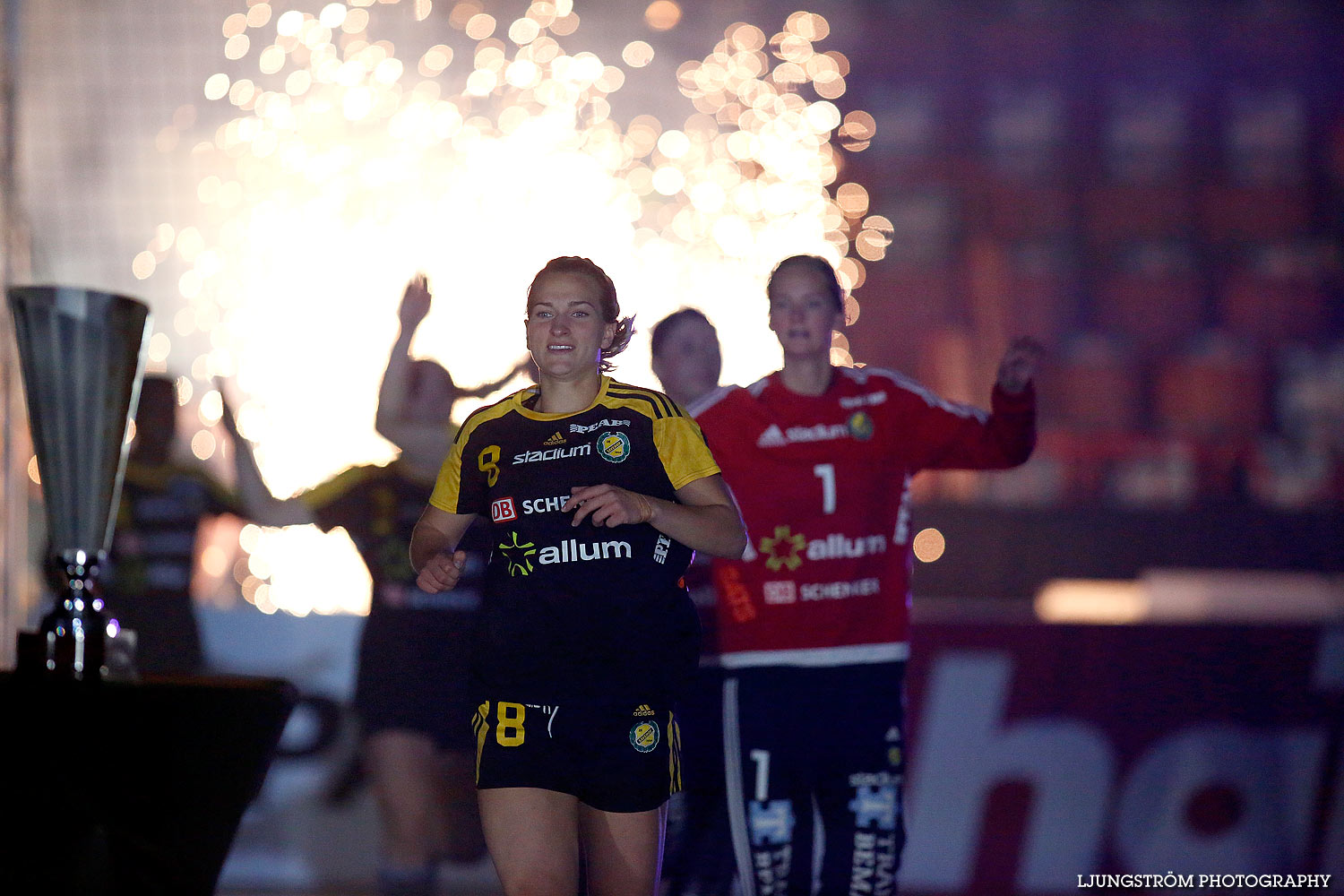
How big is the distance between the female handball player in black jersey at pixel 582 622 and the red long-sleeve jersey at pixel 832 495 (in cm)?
77

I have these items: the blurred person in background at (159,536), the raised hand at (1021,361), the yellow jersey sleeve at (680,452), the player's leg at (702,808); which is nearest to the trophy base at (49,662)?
the yellow jersey sleeve at (680,452)

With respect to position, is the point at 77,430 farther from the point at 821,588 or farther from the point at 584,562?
the point at 821,588

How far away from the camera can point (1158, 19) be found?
13.5 meters

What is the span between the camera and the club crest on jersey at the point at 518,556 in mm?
1944

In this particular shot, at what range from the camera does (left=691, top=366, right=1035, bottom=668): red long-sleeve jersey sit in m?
2.73

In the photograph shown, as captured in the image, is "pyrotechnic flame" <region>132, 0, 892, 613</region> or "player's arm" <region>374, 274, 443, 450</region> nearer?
"player's arm" <region>374, 274, 443, 450</region>

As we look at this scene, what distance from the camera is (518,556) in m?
1.96

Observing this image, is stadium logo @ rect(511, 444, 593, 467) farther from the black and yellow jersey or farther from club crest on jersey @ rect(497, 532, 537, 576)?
club crest on jersey @ rect(497, 532, 537, 576)

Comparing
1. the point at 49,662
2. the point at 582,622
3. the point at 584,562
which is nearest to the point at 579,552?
the point at 584,562

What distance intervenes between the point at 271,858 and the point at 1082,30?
14.9 metres

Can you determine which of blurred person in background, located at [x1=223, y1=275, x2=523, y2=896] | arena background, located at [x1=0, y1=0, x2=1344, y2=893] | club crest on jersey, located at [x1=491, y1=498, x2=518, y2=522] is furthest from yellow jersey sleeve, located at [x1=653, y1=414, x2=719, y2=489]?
blurred person in background, located at [x1=223, y1=275, x2=523, y2=896]

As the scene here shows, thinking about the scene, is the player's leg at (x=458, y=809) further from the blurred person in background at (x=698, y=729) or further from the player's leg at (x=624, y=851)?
the player's leg at (x=624, y=851)

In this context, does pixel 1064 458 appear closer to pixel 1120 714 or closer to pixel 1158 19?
pixel 1158 19

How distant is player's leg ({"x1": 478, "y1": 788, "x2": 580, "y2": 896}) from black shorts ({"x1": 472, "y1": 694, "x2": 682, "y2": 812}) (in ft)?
0.08
